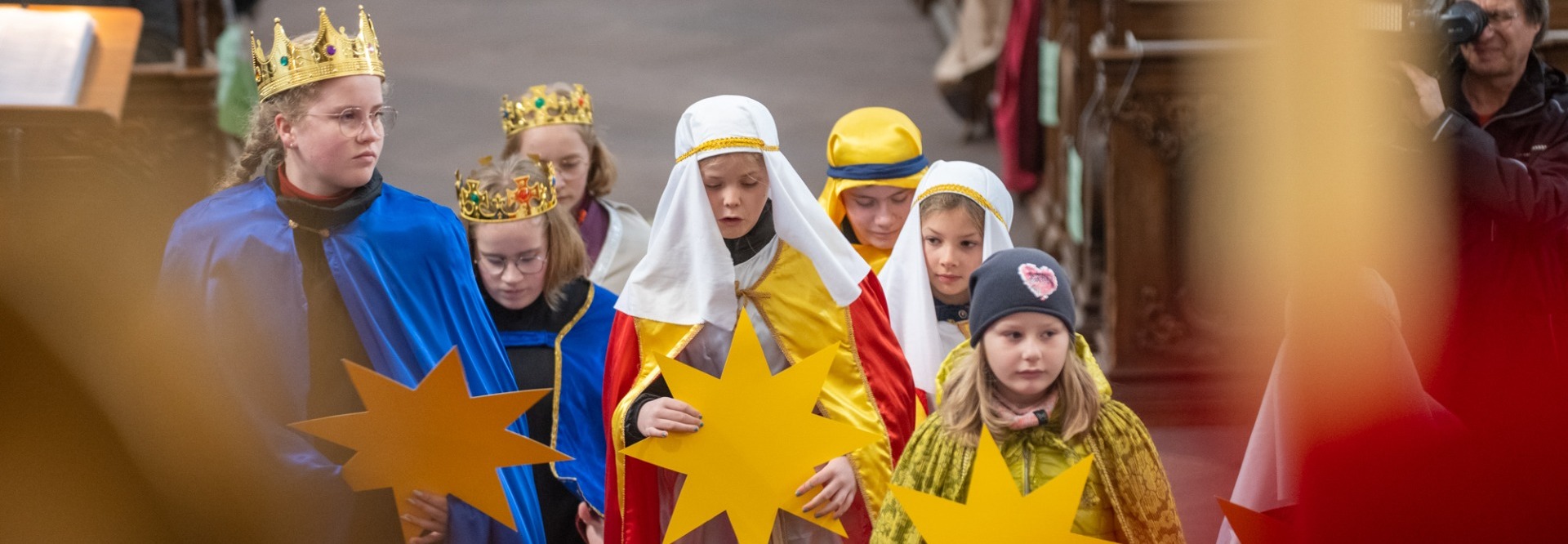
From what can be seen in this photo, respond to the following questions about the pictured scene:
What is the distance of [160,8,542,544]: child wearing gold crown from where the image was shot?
9.13 ft

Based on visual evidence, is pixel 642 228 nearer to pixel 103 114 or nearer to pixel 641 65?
pixel 103 114

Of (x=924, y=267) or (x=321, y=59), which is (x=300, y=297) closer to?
(x=321, y=59)

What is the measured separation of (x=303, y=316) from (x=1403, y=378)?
1.86m

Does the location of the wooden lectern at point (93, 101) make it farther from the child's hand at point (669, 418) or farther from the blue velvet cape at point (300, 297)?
the child's hand at point (669, 418)

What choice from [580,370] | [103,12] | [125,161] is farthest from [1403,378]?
[125,161]

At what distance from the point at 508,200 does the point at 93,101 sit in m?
0.92

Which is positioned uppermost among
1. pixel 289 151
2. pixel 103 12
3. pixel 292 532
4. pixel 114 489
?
pixel 103 12

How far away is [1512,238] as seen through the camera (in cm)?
343

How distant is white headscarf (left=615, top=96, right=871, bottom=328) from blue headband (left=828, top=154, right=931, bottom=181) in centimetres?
106

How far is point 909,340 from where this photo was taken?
3488 mm

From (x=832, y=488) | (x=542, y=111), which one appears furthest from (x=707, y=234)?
(x=542, y=111)

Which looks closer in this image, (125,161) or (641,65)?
(125,161)

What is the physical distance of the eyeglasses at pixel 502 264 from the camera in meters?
3.58

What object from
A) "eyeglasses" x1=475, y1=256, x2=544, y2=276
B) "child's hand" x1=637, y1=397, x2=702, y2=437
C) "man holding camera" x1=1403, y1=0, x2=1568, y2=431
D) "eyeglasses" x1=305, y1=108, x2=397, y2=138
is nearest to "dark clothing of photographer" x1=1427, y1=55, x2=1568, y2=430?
"man holding camera" x1=1403, y1=0, x2=1568, y2=431
